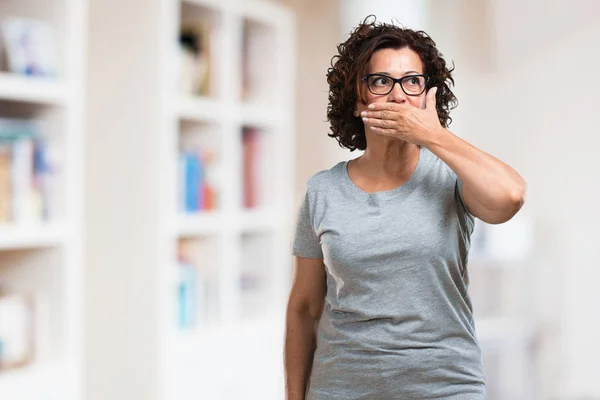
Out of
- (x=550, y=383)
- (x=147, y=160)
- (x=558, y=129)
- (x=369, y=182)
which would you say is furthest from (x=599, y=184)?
(x=369, y=182)

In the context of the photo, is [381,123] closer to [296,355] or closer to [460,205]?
[460,205]

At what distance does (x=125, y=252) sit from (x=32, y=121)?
1.96 feet

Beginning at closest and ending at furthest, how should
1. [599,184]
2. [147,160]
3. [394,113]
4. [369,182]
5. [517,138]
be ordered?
[394,113] < [369,182] < [147,160] < [599,184] < [517,138]

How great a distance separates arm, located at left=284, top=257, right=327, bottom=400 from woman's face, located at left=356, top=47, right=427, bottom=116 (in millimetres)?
336

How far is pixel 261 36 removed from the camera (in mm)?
3064

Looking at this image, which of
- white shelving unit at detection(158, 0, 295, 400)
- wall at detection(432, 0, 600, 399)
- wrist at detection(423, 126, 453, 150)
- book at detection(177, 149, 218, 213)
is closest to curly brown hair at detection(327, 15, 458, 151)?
wrist at detection(423, 126, 453, 150)

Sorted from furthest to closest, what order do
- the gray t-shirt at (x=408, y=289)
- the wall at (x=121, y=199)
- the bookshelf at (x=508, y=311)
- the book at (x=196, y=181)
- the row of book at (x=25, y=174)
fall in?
the bookshelf at (x=508, y=311)
the book at (x=196, y=181)
the wall at (x=121, y=199)
the row of book at (x=25, y=174)
the gray t-shirt at (x=408, y=289)

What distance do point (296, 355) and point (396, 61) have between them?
1.71 feet

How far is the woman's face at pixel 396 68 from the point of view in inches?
40.9

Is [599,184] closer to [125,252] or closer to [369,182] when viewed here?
[125,252]

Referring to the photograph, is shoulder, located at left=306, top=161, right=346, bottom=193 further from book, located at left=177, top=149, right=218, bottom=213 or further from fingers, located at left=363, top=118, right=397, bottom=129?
book, located at left=177, top=149, right=218, bottom=213

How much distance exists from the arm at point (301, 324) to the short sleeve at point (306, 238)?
0.07ft

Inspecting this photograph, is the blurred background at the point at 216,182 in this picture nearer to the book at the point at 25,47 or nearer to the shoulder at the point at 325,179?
the book at the point at 25,47

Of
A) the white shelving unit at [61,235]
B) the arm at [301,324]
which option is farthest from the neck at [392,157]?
the white shelving unit at [61,235]
